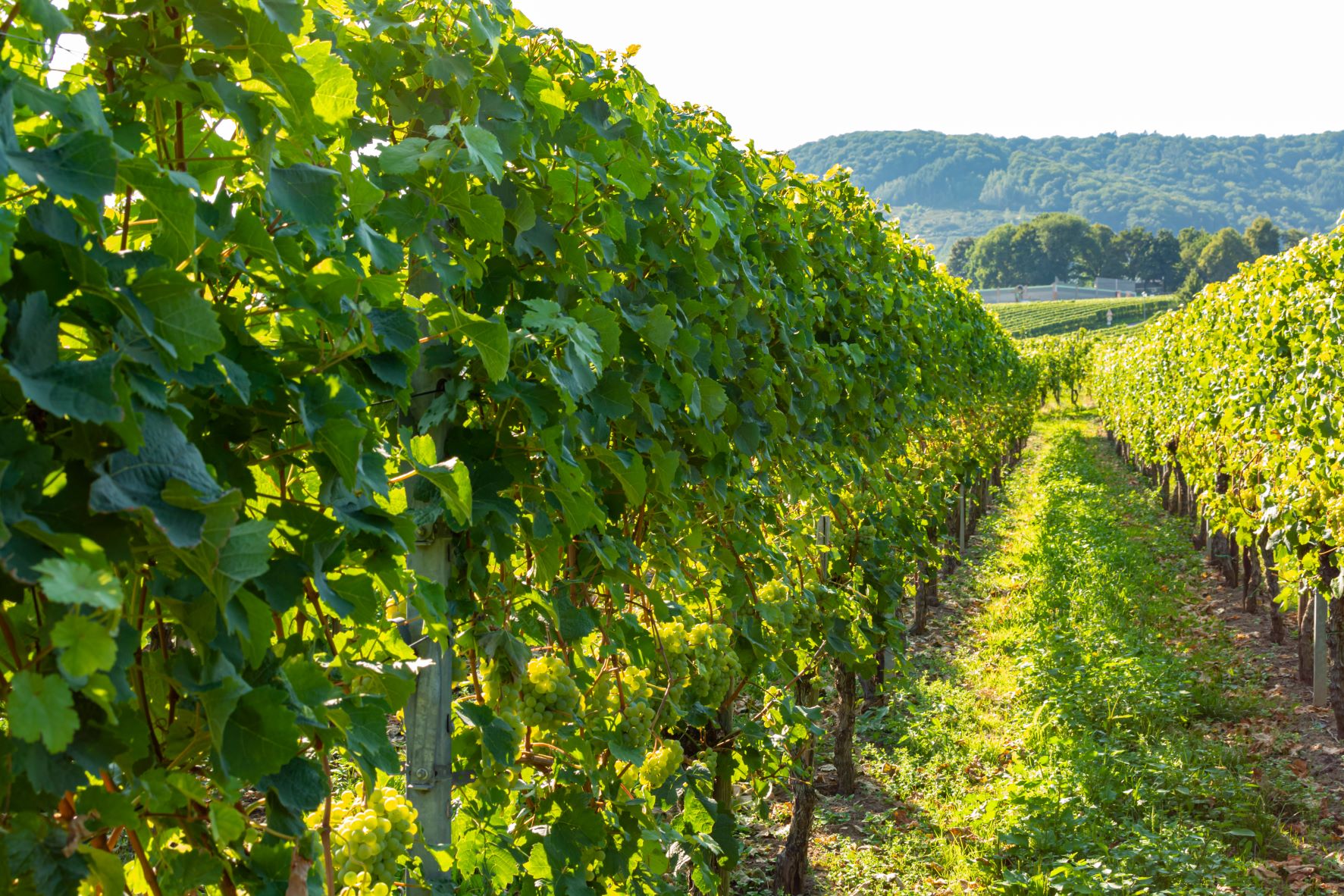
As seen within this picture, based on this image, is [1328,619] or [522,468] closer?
[522,468]

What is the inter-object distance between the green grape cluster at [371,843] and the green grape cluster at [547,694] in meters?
0.42

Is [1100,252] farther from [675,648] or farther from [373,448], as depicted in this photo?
[373,448]

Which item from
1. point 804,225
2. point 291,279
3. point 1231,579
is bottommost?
point 1231,579

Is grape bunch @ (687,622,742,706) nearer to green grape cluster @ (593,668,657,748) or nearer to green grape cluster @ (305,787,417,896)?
green grape cluster @ (593,668,657,748)

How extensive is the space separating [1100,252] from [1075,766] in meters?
121

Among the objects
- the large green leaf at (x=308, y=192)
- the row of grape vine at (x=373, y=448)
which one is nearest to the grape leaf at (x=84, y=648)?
the row of grape vine at (x=373, y=448)

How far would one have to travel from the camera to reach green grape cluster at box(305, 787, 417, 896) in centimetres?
156

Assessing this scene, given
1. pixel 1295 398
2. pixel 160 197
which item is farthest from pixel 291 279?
pixel 1295 398

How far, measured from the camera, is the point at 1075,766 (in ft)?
20.9

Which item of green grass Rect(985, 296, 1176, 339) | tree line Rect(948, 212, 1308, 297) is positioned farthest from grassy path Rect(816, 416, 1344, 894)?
tree line Rect(948, 212, 1308, 297)

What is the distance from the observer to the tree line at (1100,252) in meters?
105

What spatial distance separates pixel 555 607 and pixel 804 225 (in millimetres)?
3038

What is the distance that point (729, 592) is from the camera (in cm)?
345

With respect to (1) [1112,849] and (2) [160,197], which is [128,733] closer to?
Answer: (2) [160,197]
